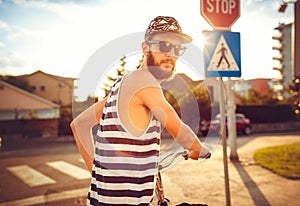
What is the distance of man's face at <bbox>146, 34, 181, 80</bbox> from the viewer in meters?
1.54

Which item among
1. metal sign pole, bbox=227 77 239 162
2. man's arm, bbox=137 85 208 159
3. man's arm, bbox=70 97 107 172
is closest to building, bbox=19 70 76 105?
metal sign pole, bbox=227 77 239 162

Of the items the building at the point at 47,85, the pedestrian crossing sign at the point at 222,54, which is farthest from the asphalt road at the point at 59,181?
the building at the point at 47,85

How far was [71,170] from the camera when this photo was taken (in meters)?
8.55

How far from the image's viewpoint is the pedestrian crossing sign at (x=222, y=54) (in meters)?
4.20

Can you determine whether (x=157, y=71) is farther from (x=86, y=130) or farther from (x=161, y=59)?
(x=86, y=130)

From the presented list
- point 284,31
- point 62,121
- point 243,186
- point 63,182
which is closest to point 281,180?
point 243,186

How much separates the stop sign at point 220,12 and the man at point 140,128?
2838mm

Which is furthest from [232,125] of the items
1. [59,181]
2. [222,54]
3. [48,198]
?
[48,198]

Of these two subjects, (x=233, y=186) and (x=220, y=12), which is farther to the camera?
(x=233, y=186)

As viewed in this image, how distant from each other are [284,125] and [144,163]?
2770cm

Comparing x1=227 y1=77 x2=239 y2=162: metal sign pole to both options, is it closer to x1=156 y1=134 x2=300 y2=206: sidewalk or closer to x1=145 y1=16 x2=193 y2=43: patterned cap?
x1=156 y1=134 x2=300 y2=206: sidewalk

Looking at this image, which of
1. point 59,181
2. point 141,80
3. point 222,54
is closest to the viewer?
point 141,80

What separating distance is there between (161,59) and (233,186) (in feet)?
17.3

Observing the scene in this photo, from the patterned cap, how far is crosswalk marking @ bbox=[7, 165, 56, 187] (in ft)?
21.1
